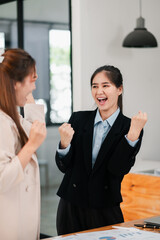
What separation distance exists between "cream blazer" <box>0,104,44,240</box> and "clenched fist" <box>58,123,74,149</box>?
0.38 m

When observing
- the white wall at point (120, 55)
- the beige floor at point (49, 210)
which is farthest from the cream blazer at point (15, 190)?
the beige floor at point (49, 210)

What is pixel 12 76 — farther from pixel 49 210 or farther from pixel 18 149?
pixel 49 210

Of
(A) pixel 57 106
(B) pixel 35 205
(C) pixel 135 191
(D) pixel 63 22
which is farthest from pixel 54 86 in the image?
(B) pixel 35 205

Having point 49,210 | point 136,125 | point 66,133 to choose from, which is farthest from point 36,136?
point 49,210

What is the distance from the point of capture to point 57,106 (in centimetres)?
451

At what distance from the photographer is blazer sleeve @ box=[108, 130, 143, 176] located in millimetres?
2449

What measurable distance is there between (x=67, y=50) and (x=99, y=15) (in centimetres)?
46

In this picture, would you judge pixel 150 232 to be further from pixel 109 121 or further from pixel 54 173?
pixel 54 173

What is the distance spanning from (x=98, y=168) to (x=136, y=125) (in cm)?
32

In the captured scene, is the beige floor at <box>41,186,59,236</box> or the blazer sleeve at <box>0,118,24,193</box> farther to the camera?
the beige floor at <box>41,186,59,236</box>

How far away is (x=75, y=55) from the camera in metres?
4.18

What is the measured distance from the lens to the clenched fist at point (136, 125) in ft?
7.82

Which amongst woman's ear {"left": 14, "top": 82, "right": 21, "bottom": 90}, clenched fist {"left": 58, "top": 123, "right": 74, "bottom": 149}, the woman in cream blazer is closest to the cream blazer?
the woman in cream blazer

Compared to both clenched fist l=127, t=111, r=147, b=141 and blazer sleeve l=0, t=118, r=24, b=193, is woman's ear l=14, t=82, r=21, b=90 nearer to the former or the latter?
blazer sleeve l=0, t=118, r=24, b=193
